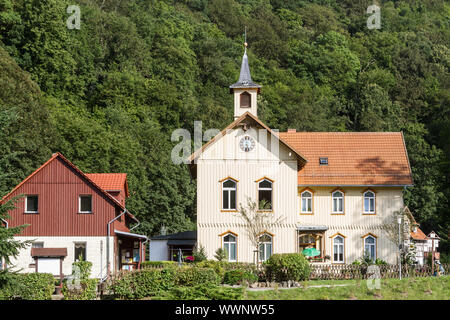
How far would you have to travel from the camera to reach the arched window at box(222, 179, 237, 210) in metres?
42.9

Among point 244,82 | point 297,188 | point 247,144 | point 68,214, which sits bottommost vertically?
point 68,214

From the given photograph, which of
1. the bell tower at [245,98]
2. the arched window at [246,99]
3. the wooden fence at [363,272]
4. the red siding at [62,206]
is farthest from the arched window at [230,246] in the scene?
the arched window at [246,99]

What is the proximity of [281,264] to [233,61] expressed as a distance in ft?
225

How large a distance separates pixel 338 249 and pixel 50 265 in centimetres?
1615

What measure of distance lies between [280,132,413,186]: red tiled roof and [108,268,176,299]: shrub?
1563 centimetres

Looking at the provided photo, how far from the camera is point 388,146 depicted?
46781 mm

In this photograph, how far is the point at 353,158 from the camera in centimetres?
4572

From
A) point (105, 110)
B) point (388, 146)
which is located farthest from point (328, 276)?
point (105, 110)

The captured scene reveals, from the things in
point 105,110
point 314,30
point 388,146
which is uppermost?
point 314,30

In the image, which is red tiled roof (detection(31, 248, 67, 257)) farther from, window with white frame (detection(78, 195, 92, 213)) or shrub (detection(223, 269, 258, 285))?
shrub (detection(223, 269, 258, 285))

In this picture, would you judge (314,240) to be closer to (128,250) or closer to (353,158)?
(353,158)

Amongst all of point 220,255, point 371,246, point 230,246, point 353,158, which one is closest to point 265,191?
point 230,246

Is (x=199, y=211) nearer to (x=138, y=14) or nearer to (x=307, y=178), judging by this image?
(x=307, y=178)

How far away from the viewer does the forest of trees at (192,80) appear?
64562mm
